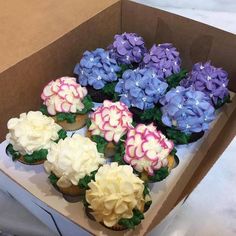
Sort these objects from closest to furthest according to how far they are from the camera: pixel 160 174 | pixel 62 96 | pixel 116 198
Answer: pixel 116 198 → pixel 160 174 → pixel 62 96

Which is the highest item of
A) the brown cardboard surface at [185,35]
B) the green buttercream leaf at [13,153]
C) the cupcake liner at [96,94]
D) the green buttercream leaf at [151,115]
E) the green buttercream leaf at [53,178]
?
the brown cardboard surface at [185,35]

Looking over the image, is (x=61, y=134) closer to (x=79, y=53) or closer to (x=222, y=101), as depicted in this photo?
(x=79, y=53)

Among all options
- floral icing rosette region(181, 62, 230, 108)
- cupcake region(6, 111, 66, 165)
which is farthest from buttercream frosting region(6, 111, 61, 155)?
floral icing rosette region(181, 62, 230, 108)

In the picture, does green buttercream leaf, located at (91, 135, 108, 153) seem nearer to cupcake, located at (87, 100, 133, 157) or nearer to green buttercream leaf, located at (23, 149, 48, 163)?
cupcake, located at (87, 100, 133, 157)

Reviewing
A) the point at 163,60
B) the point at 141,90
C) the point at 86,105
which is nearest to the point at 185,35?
the point at 163,60

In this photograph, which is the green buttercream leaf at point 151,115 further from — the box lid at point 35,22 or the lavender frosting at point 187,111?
the box lid at point 35,22

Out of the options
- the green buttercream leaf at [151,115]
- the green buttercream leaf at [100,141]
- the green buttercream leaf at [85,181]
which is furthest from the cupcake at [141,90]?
the green buttercream leaf at [85,181]
